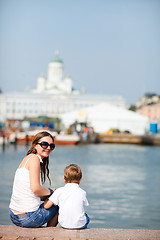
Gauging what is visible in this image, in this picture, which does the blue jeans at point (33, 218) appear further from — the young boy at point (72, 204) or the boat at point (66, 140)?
the boat at point (66, 140)

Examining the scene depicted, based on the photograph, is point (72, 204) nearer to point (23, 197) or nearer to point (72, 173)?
point (72, 173)

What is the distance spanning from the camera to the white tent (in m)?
45.4

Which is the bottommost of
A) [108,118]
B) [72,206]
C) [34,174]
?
[72,206]

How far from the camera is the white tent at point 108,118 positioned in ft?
149

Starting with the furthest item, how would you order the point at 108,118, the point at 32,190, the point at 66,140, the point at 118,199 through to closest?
the point at 108,118 < the point at 66,140 < the point at 118,199 < the point at 32,190

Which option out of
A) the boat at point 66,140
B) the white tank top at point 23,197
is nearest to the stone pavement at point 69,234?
the white tank top at point 23,197

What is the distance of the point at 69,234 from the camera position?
473cm

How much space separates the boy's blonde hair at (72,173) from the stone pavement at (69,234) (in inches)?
21.4

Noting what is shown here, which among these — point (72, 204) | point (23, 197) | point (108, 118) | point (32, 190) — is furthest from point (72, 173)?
point (108, 118)

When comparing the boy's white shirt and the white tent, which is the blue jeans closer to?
the boy's white shirt

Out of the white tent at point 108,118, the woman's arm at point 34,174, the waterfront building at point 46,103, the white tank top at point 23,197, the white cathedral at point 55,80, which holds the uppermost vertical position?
the white cathedral at point 55,80

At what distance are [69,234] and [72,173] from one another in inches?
24.6

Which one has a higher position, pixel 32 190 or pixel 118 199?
pixel 32 190

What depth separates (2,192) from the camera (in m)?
13.4
